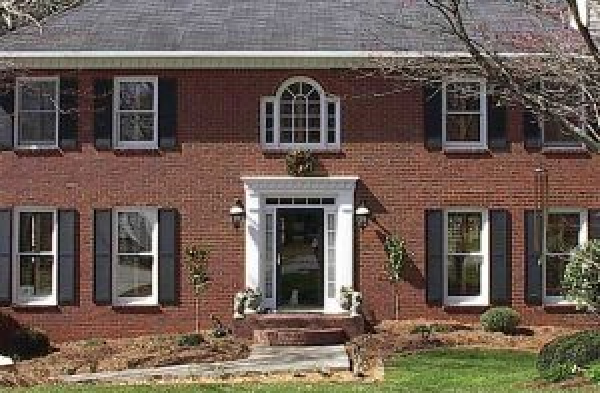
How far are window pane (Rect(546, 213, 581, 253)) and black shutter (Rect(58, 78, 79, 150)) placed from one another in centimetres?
945

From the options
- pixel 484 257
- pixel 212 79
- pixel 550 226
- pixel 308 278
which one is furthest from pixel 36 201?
pixel 550 226

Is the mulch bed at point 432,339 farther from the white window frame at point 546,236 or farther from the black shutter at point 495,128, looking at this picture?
the black shutter at point 495,128

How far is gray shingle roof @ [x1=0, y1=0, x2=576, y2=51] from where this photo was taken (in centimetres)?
2012

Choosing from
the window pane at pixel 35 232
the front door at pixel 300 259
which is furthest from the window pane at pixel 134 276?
the front door at pixel 300 259

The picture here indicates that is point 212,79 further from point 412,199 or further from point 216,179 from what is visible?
point 412,199

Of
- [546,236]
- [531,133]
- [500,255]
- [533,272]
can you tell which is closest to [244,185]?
[500,255]

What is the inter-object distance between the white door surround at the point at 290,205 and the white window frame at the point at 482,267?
6.09ft

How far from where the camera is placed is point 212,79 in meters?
20.5

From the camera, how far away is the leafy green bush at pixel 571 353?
1323cm

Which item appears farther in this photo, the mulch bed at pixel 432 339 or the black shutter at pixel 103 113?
the black shutter at pixel 103 113

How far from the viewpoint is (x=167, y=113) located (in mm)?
20375

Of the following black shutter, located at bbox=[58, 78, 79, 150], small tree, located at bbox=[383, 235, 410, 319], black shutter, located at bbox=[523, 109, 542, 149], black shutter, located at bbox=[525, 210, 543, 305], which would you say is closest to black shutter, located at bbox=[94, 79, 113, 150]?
black shutter, located at bbox=[58, 78, 79, 150]

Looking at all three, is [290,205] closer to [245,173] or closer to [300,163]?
[300,163]

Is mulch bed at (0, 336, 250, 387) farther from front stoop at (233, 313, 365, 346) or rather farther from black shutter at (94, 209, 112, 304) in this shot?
black shutter at (94, 209, 112, 304)
